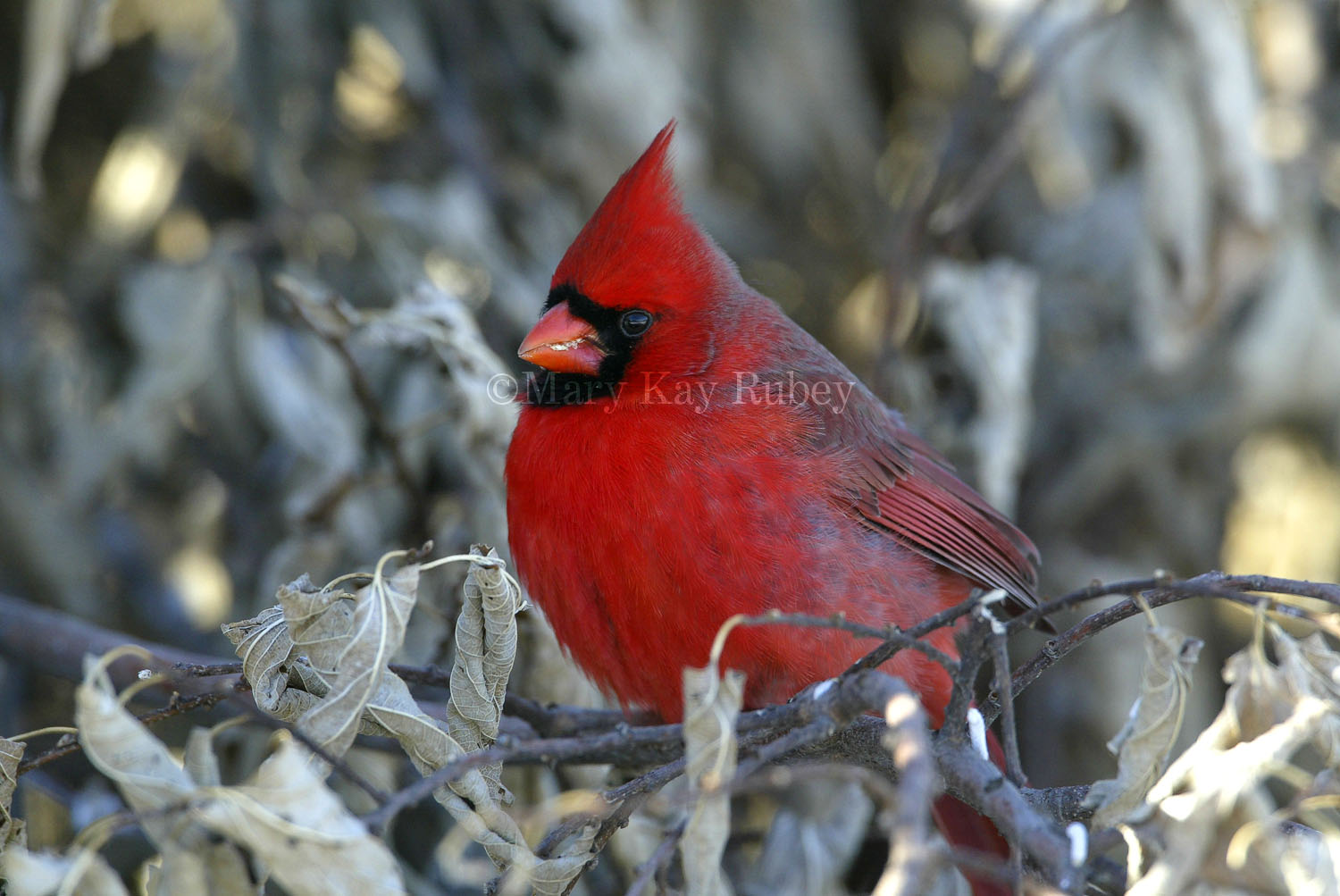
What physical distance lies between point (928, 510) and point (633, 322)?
26.6 inches

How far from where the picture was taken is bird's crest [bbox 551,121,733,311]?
2.32m

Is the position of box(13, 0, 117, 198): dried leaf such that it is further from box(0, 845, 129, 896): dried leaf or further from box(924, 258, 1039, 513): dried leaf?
box(924, 258, 1039, 513): dried leaf

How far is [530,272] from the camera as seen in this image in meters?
3.14

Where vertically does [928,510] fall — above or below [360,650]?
above

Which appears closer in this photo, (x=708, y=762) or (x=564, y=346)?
(x=708, y=762)

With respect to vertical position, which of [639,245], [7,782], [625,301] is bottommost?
[7,782]

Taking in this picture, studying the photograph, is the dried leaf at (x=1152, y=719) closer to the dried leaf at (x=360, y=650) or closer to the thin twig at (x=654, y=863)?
the thin twig at (x=654, y=863)

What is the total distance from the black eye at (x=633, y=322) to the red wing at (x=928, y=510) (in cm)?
39

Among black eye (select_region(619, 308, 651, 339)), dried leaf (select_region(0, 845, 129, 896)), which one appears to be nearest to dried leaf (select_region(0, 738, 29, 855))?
dried leaf (select_region(0, 845, 129, 896))

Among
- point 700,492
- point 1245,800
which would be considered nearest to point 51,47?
point 700,492

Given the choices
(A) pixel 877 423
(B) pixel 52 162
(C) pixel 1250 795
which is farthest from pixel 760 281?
(C) pixel 1250 795

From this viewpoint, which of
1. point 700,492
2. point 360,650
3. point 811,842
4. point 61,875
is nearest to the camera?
point 61,875

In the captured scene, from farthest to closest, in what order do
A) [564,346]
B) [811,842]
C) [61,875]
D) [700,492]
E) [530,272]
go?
[530,272] → [811,842] → [564,346] → [700,492] → [61,875]

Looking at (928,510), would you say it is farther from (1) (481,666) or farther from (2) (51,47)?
(2) (51,47)
